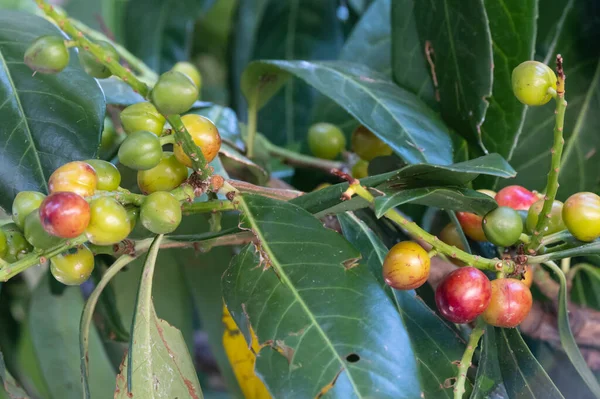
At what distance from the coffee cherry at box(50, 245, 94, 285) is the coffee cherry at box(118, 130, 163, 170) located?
90 mm

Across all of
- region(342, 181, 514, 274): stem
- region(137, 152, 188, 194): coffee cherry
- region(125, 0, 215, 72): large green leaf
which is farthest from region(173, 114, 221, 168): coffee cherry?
region(125, 0, 215, 72): large green leaf

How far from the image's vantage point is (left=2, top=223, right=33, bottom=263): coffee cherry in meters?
0.44

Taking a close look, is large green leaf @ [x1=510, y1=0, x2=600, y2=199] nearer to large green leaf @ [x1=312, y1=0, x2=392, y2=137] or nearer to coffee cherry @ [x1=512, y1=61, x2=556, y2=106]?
large green leaf @ [x1=312, y1=0, x2=392, y2=137]

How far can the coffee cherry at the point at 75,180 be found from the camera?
1.30ft

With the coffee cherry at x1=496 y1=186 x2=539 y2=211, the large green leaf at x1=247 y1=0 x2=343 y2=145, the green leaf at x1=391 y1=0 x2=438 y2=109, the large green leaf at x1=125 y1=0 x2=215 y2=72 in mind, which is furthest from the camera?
the large green leaf at x1=125 y1=0 x2=215 y2=72

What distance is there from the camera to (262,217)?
0.49 metres

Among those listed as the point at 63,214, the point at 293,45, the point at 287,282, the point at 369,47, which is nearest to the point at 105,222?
the point at 63,214

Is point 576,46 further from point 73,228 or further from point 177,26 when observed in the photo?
point 177,26

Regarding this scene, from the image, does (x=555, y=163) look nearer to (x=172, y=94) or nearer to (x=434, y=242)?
(x=434, y=242)

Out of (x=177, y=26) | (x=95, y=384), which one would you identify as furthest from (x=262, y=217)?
(x=177, y=26)

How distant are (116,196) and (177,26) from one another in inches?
43.8

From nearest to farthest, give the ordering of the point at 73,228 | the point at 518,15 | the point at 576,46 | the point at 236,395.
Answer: the point at 73,228
the point at 518,15
the point at 576,46
the point at 236,395

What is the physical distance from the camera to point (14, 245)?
1.46 feet

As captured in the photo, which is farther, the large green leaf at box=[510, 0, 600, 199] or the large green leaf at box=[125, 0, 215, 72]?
the large green leaf at box=[125, 0, 215, 72]
